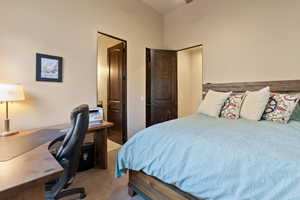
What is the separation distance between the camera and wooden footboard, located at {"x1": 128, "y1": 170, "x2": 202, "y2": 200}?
4.39 feet

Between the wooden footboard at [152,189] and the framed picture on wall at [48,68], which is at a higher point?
the framed picture on wall at [48,68]

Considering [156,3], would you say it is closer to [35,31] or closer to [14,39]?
[35,31]

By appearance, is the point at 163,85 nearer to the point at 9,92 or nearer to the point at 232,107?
the point at 232,107

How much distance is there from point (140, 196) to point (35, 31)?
2.41 meters

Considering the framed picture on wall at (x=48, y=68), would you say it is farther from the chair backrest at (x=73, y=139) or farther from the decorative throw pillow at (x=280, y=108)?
the decorative throw pillow at (x=280, y=108)

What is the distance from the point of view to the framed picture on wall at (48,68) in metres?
2.04

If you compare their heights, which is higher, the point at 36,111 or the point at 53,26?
the point at 53,26

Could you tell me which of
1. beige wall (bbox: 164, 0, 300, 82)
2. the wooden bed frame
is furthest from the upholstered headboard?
beige wall (bbox: 164, 0, 300, 82)

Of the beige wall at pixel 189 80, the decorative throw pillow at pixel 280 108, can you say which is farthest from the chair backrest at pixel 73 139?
the beige wall at pixel 189 80

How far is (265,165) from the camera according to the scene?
2.95 feet

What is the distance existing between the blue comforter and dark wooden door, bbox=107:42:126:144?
176cm

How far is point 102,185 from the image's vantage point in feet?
6.49

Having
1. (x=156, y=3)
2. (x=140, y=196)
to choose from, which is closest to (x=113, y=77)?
(x=156, y=3)

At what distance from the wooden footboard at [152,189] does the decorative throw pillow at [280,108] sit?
4.68ft
